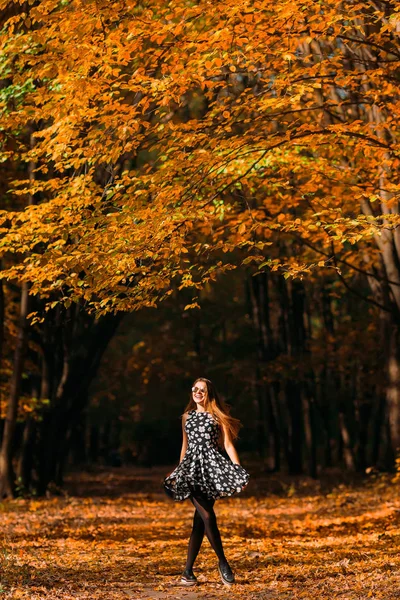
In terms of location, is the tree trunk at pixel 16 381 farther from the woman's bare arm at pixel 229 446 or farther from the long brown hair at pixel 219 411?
the woman's bare arm at pixel 229 446

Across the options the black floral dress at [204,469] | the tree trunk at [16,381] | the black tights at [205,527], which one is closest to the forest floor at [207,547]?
the black tights at [205,527]

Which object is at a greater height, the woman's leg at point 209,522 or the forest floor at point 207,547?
the woman's leg at point 209,522

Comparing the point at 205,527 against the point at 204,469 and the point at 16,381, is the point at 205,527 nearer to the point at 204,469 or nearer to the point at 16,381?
the point at 204,469

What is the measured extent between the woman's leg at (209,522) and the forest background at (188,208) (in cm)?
245

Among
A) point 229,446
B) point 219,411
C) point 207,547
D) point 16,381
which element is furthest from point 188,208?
point 16,381

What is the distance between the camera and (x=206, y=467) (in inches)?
347

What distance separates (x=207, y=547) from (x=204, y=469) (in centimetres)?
419

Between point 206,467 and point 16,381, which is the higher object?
point 16,381

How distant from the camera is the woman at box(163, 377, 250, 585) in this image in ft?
28.7

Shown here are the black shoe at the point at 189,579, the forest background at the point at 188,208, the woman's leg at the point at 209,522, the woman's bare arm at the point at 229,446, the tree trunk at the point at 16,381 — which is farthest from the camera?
the tree trunk at the point at 16,381

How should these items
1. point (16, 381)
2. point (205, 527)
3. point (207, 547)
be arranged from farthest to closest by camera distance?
point (16, 381)
point (207, 547)
point (205, 527)

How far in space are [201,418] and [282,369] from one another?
774 inches

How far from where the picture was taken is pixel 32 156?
1212 cm

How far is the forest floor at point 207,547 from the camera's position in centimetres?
888
